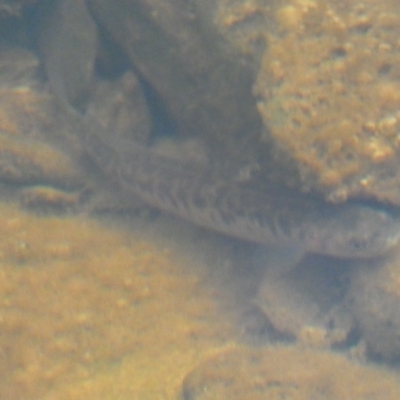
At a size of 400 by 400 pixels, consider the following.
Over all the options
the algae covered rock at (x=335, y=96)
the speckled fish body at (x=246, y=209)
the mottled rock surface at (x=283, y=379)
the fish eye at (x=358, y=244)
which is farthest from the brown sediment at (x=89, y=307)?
the algae covered rock at (x=335, y=96)

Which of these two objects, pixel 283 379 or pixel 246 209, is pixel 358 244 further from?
pixel 283 379

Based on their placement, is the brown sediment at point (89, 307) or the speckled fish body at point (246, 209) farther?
the speckled fish body at point (246, 209)

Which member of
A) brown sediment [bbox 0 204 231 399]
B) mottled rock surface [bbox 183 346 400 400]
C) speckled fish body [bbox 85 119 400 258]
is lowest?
brown sediment [bbox 0 204 231 399]

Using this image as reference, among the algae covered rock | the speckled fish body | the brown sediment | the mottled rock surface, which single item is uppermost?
the algae covered rock

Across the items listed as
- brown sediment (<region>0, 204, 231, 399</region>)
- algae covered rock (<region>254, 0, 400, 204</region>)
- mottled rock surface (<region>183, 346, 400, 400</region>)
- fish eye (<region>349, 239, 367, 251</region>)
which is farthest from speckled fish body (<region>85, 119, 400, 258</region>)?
mottled rock surface (<region>183, 346, 400, 400</region>)

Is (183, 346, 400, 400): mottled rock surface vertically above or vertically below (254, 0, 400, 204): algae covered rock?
below

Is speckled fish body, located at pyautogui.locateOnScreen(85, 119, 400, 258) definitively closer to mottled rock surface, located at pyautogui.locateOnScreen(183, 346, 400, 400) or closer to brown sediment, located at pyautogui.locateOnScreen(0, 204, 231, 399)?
brown sediment, located at pyautogui.locateOnScreen(0, 204, 231, 399)

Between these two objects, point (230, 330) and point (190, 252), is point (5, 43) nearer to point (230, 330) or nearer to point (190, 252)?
point (190, 252)

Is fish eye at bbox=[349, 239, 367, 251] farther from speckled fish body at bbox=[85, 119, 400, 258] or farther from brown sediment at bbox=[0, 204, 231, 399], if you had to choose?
brown sediment at bbox=[0, 204, 231, 399]

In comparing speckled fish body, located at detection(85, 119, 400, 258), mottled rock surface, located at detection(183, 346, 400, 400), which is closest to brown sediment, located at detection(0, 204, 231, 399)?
mottled rock surface, located at detection(183, 346, 400, 400)

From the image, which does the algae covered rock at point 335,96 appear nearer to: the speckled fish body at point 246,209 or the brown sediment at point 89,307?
the speckled fish body at point 246,209

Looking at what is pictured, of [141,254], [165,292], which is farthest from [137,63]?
[165,292]

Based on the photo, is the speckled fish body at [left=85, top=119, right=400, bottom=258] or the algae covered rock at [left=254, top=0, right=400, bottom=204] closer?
the algae covered rock at [left=254, top=0, right=400, bottom=204]

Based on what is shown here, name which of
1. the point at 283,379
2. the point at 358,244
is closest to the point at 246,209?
the point at 358,244
